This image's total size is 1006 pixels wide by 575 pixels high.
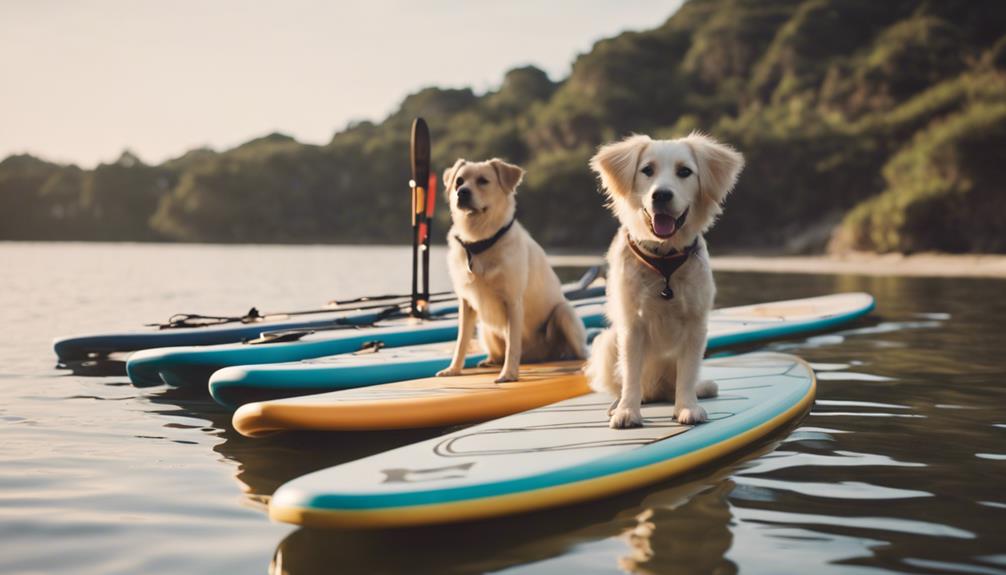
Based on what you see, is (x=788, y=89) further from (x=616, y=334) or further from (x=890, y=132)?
(x=616, y=334)

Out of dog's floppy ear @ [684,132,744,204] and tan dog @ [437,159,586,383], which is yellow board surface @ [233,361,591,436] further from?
dog's floppy ear @ [684,132,744,204]

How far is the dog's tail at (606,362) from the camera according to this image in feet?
14.7

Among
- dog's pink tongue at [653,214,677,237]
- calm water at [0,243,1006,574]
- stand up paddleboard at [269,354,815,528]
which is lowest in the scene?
calm water at [0,243,1006,574]

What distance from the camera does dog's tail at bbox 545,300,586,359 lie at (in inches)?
230

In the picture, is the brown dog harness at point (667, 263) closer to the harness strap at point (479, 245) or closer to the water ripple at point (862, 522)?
the water ripple at point (862, 522)

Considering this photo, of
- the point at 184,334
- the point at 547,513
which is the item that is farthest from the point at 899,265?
the point at 547,513

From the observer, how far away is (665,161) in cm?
378

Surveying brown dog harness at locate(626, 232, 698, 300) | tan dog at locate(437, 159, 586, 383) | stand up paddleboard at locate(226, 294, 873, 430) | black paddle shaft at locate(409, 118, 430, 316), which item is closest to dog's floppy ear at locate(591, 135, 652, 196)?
brown dog harness at locate(626, 232, 698, 300)

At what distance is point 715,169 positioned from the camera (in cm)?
390

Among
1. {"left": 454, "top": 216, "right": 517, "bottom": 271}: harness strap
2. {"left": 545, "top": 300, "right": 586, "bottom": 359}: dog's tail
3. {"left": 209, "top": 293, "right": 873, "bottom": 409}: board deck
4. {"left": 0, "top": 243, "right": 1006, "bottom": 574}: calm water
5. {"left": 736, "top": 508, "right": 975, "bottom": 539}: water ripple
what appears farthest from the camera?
{"left": 545, "top": 300, "right": 586, "bottom": 359}: dog's tail

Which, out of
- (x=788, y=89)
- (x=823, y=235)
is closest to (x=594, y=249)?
(x=823, y=235)

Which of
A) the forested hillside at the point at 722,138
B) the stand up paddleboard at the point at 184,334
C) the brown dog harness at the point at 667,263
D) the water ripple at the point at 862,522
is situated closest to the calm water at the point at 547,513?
the water ripple at the point at 862,522

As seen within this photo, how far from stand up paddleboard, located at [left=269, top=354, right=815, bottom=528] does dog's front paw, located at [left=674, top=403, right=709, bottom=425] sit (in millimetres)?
55

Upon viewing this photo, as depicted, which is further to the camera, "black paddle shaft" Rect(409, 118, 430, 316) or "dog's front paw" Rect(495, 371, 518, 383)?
"black paddle shaft" Rect(409, 118, 430, 316)
